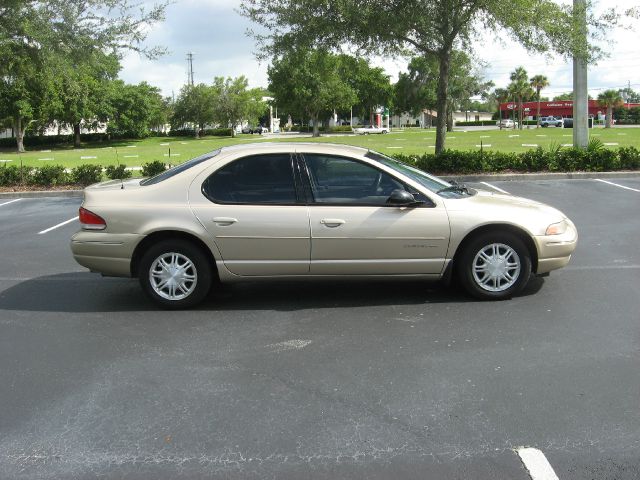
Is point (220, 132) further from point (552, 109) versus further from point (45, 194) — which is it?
point (45, 194)

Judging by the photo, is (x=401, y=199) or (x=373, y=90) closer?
(x=401, y=199)

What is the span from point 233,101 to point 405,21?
7553cm

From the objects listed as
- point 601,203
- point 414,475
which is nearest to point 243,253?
point 414,475

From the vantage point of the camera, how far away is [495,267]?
586 cm

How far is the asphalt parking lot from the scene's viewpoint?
3.20m

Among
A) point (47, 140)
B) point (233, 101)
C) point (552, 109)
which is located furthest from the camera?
point (552, 109)

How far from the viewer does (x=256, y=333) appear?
5.20 meters

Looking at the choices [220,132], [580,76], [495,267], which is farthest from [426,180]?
[220,132]

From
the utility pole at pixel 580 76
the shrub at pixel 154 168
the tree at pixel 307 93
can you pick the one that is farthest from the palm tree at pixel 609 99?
the shrub at pixel 154 168

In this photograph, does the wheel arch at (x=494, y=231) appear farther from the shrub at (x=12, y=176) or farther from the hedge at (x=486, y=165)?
the shrub at (x=12, y=176)

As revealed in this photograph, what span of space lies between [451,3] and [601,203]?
575 cm

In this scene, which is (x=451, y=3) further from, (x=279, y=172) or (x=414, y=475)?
(x=414, y=475)

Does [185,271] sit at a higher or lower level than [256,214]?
lower

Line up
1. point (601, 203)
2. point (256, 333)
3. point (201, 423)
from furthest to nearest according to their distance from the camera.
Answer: point (601, 203)
point (256, 333)
point (201, 423)
